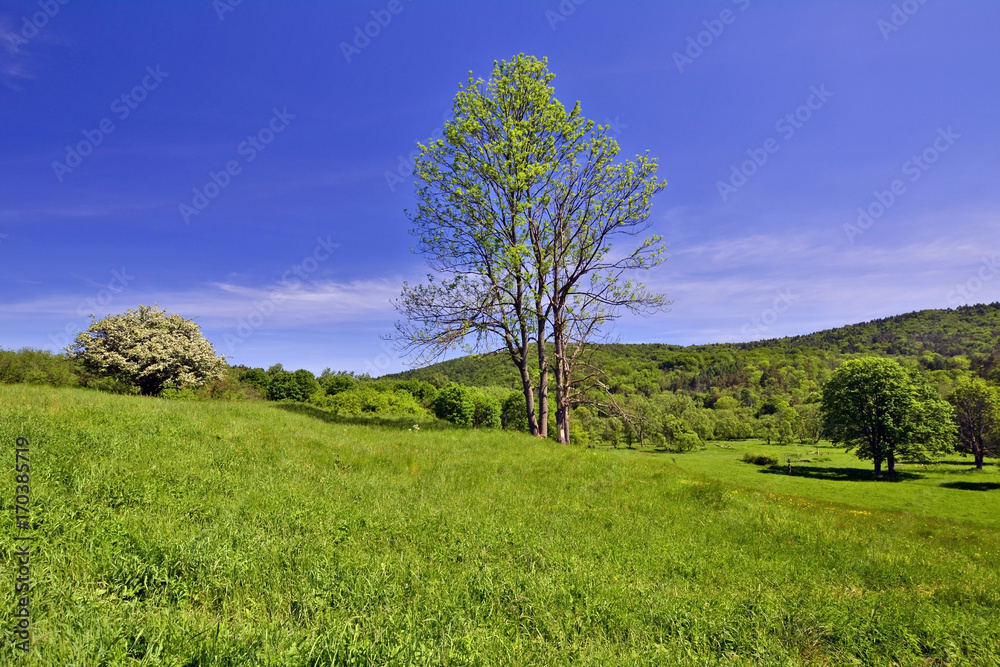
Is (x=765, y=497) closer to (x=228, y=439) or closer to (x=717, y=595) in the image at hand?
(x=717, y=595)

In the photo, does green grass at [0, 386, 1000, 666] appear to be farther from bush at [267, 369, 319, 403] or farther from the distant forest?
bush at [267, 369, 319, 403]

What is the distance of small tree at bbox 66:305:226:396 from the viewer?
25797 millimetres

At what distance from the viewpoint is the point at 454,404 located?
299 ft

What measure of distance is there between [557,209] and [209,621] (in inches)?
712

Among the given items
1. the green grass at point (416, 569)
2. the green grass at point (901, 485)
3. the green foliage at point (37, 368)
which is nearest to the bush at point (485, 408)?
the green grass at point (901, 485)

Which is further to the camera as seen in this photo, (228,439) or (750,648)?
(228,439)

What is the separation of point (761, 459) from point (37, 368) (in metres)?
103

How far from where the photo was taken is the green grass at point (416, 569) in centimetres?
345

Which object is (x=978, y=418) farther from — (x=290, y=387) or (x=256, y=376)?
(x=256, y=376)

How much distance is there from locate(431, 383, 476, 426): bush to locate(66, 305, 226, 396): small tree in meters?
63.3

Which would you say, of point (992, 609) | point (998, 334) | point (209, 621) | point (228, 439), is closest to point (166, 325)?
point (228, 439)

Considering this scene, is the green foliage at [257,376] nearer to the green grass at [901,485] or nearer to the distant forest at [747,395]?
the distant forest at [747,395]

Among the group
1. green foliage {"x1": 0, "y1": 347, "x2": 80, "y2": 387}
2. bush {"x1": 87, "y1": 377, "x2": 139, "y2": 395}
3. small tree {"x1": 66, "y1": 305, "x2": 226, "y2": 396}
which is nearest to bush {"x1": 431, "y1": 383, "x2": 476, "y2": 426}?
green foliage {"x1": 0, "y1": 347, "x2": 80, "y2": 387}

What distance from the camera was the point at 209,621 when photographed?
11.4 feet
